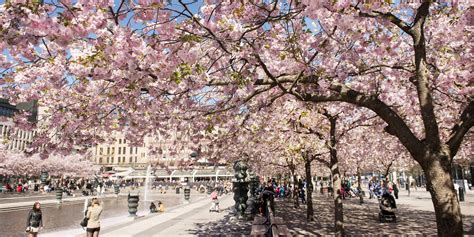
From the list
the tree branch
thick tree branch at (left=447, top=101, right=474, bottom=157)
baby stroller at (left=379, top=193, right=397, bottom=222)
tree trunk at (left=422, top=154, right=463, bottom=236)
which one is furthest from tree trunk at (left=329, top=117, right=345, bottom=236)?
baby stroller at (left=379, top=193, right=397, bottom=222)

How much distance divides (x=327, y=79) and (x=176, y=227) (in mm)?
11815

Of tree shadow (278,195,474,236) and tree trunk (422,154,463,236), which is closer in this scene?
tree trunk (422,154,463,236)

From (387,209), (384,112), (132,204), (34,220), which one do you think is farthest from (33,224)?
(387,209)

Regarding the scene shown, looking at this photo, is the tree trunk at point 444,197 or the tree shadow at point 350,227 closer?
the tree trunk at point 444,197

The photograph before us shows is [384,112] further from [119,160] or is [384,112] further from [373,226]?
[119,160]

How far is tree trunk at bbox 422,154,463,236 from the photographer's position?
17.8 feet

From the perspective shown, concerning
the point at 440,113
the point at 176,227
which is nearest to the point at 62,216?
the point at 176,227

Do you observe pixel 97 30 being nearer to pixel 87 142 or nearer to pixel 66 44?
pixel 66 44

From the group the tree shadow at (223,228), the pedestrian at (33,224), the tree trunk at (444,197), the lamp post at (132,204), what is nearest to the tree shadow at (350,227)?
the tree shadow at (223,228)

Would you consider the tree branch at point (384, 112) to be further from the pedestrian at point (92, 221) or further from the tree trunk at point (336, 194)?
the pedestrian at point (92, 221)

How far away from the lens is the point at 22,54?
21.0 feet

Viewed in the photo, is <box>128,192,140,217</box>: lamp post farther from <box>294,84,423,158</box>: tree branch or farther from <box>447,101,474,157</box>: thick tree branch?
<box>447,101,474,157</box>: thick tree branch

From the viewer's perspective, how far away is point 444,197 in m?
5.46

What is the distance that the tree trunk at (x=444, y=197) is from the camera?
5.43 m
